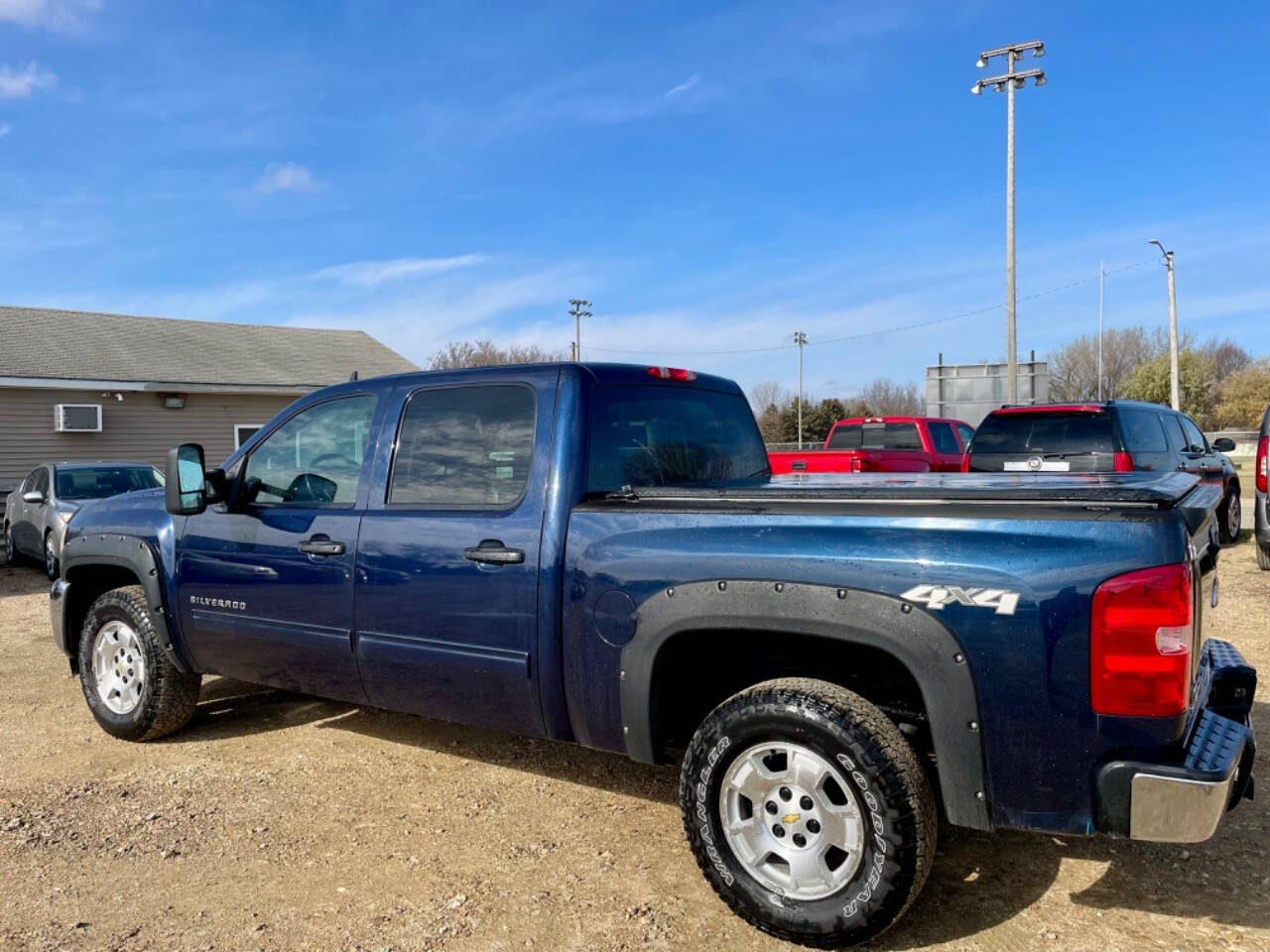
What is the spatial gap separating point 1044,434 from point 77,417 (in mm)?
15829

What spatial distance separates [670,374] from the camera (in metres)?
4.32

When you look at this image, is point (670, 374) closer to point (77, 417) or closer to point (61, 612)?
point (61, 612)

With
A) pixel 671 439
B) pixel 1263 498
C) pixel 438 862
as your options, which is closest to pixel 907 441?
pixel 1263 498

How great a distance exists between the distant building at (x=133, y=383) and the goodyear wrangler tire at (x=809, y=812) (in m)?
15.0

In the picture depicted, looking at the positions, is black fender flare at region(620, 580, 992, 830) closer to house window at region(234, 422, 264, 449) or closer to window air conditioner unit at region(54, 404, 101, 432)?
window air conditioner unit at region(54, 404, 101, 432)

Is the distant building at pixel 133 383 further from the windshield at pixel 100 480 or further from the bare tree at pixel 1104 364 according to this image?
the bare tree at pixel 1104 364

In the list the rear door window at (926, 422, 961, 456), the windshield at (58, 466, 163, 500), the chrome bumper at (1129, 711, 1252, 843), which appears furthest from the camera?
the rear door window at (926, 422, 961, 456)

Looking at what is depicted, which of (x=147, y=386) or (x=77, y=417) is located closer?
(x=77, y=417)

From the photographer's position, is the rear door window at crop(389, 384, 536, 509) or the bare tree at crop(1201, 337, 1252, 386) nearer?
the rear door window at crop(389, 384, 536, 509)

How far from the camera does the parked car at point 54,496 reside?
1211 centimetres

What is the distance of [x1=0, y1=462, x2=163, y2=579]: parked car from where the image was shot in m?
12.1

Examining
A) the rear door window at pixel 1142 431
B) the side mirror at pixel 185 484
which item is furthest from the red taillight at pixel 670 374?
the rear door window at pixel 1142 431

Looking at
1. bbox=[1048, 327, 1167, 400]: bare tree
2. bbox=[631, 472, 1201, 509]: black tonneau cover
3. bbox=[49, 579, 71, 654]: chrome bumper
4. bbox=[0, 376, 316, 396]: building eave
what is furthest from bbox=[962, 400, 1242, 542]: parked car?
bbox=[1048, 327, 1167, 400]: bare tree

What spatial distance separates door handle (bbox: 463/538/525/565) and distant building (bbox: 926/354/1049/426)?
2031 centimetres
